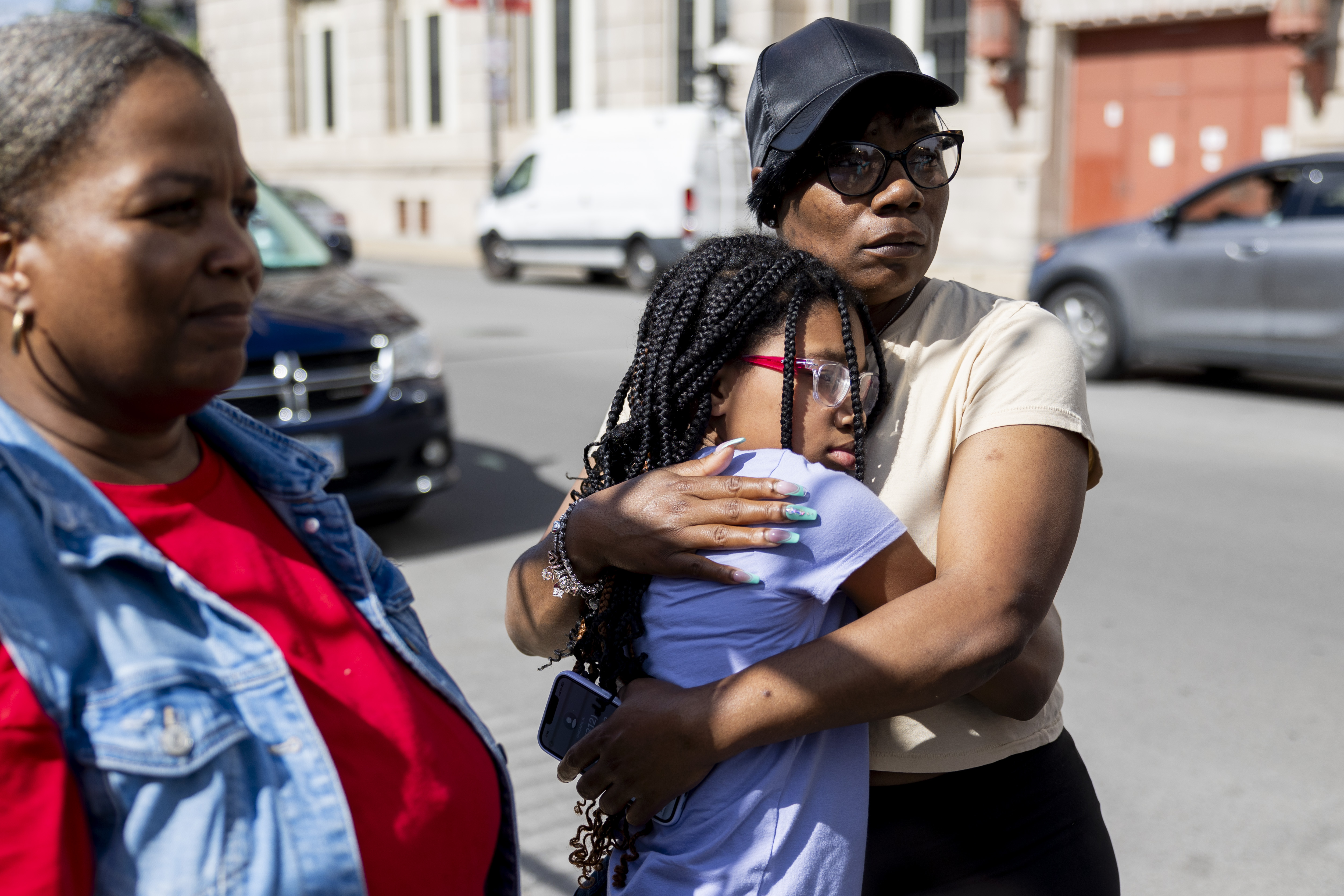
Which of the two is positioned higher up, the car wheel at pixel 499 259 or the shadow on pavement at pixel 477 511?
the car wheel at pixel 499 259

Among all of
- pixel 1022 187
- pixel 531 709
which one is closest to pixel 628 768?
pixel 531 709

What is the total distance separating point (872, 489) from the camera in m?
1.78

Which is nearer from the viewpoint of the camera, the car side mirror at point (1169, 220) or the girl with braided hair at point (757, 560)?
the girl with braided hair at point (757, 560)

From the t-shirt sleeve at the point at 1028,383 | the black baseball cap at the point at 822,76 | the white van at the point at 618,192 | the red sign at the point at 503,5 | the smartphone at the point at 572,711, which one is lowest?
the smartphone at the point at 572,711

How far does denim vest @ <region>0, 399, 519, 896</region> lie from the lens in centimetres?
114

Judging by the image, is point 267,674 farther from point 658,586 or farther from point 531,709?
point 531,709

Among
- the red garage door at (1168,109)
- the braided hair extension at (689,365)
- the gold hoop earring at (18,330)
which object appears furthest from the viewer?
the red garage door at (1168,109)

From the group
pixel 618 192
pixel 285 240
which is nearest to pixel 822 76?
pixel 285 240

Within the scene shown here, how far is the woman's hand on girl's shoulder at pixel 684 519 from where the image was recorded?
1.57 m

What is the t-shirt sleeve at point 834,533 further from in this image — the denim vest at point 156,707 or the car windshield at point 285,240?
the car windshield at point 285,240

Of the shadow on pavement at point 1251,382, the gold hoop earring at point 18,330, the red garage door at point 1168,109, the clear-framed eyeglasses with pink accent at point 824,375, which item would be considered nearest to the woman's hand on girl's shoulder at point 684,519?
the clear-framed eyeglasses with pink accent at point 824,375

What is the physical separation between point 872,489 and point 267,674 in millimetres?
838

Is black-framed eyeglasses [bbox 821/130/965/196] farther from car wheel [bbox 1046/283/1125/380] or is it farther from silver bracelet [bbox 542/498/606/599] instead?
car wheel [bbox 1046/283/1125/380]

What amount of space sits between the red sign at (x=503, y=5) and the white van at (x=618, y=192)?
6.04m
